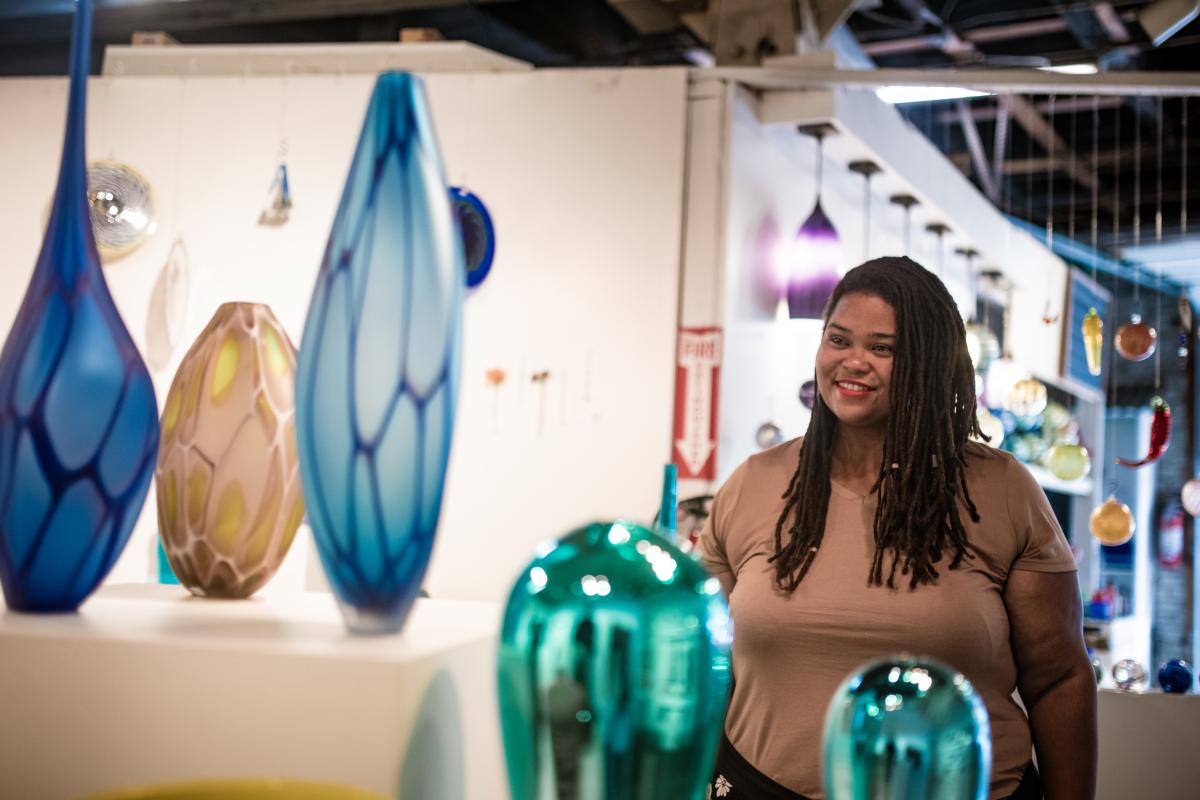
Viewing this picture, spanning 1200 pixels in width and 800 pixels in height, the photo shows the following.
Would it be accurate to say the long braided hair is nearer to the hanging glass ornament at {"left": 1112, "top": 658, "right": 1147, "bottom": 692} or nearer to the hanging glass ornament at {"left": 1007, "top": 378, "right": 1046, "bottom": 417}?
the hanging glass ornament at {"left": 1112, "top": 658, "right": 1147, "bottom": 692}

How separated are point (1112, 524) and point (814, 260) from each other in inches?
71.0

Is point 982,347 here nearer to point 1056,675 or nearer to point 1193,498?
point 1193,498

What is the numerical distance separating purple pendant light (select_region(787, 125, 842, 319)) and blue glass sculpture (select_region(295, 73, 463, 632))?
128 inches

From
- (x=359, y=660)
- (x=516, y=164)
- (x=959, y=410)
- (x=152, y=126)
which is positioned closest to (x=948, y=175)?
(x=516, y=164)

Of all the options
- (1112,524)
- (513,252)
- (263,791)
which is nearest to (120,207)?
(513,252)

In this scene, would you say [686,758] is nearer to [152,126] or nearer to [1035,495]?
[1035,495]

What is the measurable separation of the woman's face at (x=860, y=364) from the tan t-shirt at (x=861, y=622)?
→ 112 millimetres

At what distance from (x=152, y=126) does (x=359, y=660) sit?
3.79 metres

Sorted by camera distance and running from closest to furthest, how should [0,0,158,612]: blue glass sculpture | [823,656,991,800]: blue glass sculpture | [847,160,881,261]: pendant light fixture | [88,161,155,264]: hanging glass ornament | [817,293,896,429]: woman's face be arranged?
[823,656,991,800]: blue glass sculpture, [0,0,158,612]: blue glass sculpture, [817,293,896,429]: woman's face, [88,161,155,264]: hanging glass ornament, [847,160,881,261]: pendant light fixture

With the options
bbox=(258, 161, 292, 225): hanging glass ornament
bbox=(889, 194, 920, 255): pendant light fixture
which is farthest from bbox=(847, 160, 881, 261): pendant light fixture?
bbox=(258, 161, 292, 225): hanging glass ornament

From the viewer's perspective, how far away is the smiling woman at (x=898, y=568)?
1.51m

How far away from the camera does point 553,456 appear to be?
12.7ft

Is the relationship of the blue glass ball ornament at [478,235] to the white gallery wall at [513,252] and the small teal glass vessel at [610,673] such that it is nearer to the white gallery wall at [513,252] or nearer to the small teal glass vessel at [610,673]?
the white gallery wall at [513,252]

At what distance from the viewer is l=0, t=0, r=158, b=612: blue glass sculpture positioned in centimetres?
105
